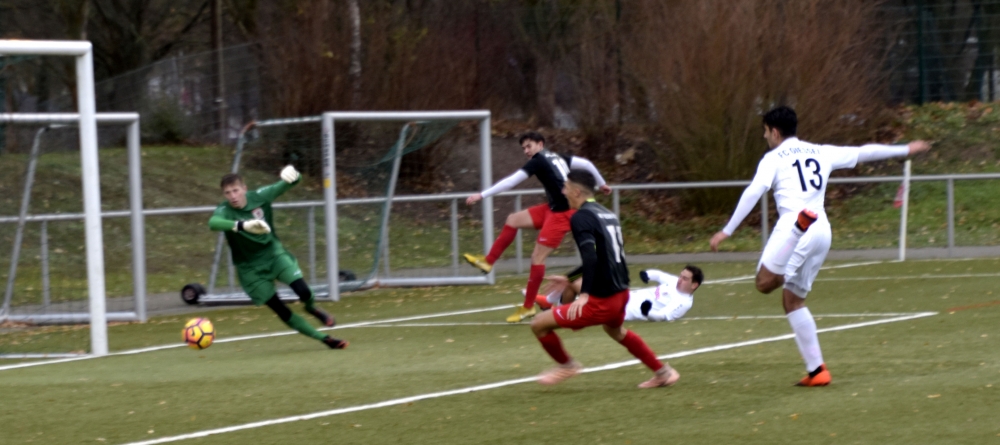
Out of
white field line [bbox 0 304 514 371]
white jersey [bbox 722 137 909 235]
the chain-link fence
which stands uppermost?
the chain-link fence

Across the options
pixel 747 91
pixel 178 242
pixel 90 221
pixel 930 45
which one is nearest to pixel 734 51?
pixel 747 91

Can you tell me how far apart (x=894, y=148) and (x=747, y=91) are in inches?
577

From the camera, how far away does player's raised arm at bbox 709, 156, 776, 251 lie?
26.7 ft

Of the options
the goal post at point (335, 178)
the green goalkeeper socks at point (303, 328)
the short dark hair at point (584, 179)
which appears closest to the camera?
the short dark hair at point (584, 179)

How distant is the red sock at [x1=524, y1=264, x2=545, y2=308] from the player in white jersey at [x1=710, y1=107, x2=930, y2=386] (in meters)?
4.30

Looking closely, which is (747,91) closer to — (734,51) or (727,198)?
(734,51)

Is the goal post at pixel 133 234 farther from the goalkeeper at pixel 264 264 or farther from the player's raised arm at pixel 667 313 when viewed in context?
the player's raised arm at pixel 667 313

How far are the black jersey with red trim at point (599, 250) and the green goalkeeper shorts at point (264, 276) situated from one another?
4.14 meters

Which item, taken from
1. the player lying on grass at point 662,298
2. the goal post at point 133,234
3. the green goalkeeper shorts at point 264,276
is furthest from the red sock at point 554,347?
the goal post at point 133,234

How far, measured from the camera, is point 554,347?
8.25 m

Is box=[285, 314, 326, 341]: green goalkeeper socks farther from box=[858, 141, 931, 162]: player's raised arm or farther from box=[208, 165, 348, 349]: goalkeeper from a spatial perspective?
box=[858, 141, 931, 162]: player's raised arm

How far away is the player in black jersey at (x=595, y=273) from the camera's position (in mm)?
7754

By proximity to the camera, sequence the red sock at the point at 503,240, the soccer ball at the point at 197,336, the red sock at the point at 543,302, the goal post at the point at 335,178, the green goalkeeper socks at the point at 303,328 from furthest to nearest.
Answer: the goal post at the point at 335,178, the red sock at the point at 503,240, the red sock at the point at 543,302, the green goalkeeper socks at the point at 303,328, the soccer ball at the point at 197,336

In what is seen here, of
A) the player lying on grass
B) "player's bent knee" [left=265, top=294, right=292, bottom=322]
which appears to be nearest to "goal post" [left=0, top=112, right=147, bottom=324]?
"player's bent knee" [left=265, top=294, right=292, bottom=322]
